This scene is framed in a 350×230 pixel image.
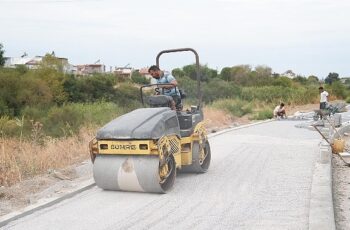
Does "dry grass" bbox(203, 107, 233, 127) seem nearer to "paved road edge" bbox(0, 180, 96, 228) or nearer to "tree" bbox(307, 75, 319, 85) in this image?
"paved road edge" bbox(0, 180, 96, 228)

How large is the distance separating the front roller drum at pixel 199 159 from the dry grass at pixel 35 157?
2.58m

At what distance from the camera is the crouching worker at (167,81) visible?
8562 millimetres

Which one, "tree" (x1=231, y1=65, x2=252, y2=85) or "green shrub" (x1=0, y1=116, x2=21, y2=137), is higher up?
"tree" (x1=231, y1=65, x2=252, y2=85)

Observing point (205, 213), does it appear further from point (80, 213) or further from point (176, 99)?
point (176, 99)

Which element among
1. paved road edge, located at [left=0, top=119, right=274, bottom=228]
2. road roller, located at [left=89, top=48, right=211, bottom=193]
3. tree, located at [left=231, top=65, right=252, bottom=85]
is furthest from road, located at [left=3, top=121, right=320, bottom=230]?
tree, located at [left=231, top=65, right=252, bottom=85]

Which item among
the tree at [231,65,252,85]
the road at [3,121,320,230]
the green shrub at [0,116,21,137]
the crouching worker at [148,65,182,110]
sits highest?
the tree at [231,65,252,85]

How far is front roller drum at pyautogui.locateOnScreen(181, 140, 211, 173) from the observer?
28.2 ft

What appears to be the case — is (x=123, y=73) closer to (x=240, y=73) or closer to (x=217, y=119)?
(x=240, y=73)

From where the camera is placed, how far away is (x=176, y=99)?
→ 870 cm

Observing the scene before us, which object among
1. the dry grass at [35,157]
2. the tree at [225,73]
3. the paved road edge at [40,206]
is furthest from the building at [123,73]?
the paved road edge at [40,206]

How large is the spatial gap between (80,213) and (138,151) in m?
1.25

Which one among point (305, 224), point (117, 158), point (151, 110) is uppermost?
point (151, 110)

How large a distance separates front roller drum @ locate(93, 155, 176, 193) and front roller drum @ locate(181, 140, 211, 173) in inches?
46.0

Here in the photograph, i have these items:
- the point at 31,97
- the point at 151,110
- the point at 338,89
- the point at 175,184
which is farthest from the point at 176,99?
the point at 338,89
